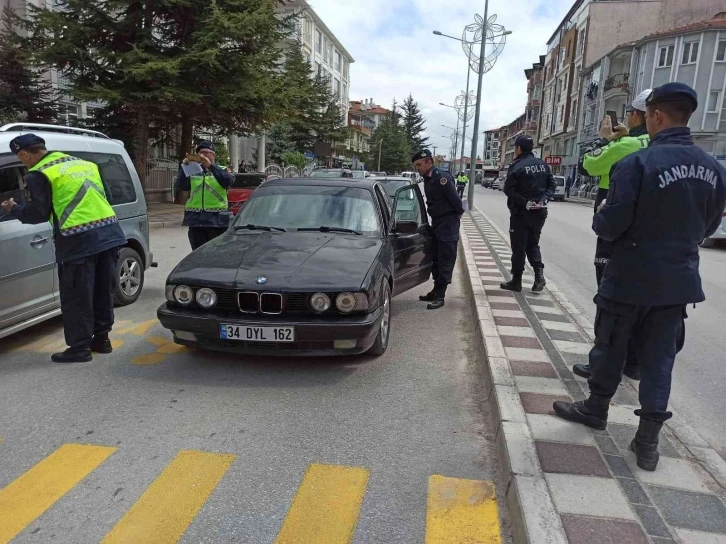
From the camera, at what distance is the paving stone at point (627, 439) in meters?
3.19

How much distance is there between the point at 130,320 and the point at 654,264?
527 centimetres

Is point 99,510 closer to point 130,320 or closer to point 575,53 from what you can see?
point 130,320

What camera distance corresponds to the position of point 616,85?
4266cm

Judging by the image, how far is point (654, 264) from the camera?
2.92 meters

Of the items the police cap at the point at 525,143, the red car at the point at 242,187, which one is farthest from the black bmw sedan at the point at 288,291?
the red car at the point at 242,187

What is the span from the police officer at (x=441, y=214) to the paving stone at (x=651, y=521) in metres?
4.31

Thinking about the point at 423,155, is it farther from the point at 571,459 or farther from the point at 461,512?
the point at 461,512

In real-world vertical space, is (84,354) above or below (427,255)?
below

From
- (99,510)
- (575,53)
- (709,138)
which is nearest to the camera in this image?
(99,510)

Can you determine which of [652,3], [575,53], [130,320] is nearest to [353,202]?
[130,320]

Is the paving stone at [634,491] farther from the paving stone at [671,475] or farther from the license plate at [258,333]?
the license plate at [258,333]

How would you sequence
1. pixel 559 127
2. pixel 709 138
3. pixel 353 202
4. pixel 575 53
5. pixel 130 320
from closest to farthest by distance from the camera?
1. pixel 353 202
2. pixel 130 320
3. pixel 709 138
4. pixel 575 53
5. pixel 559 127

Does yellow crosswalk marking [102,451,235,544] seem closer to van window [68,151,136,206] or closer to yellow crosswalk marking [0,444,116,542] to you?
yellow crosswalk marking [0,444,116,542]

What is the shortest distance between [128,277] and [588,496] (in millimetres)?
5777
